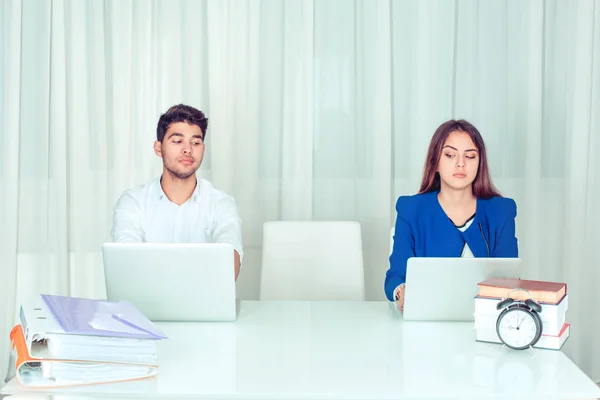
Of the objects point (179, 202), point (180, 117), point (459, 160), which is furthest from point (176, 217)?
point (459, 160)

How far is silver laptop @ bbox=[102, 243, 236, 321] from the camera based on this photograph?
6.46 ft

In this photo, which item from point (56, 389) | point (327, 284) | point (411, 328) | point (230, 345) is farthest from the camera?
point (327, 284)

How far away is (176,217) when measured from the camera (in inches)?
108

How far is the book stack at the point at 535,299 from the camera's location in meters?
1.80

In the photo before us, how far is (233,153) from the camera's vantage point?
364 centimetres

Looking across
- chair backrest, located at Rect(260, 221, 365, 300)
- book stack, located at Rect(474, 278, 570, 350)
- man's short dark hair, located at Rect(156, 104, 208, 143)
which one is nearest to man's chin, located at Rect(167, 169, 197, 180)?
man's short dark hair, located at Rect(156, 104, 208, 143)

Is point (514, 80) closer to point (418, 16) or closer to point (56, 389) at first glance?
point (418, 16)

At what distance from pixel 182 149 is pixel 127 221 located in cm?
32

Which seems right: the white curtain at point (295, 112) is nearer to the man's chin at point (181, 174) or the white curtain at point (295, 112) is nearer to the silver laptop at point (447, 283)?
the man's chin at point (181, 174)

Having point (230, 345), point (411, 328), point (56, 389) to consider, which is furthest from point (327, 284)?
point (56, 389)

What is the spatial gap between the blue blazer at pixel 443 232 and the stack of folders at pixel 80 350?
43.2 inches

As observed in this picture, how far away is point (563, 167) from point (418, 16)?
3.33ft

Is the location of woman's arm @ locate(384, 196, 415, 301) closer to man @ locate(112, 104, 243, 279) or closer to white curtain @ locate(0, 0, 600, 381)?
man @ locate(112, 104, 243, 279)

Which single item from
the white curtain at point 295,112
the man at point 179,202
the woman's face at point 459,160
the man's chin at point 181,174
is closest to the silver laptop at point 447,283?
the woman's face at point 459,160
